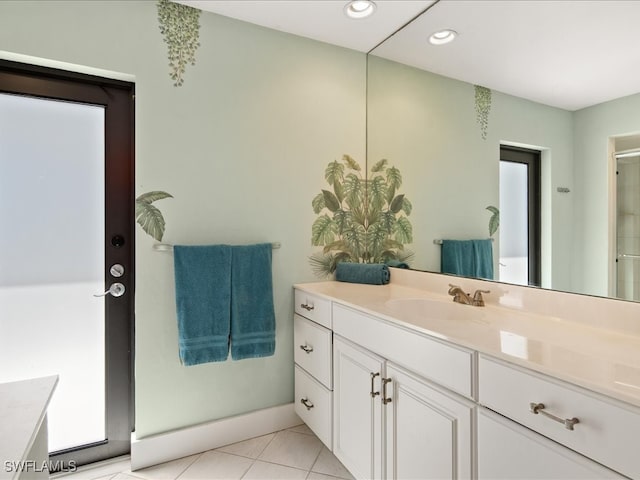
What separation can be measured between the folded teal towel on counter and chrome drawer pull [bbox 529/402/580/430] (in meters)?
1.21

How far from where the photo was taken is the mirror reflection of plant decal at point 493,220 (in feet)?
5.17

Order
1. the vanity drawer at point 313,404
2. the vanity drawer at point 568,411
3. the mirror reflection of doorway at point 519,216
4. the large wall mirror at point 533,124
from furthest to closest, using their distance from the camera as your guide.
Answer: the vanity drawer at point 313,404 < the mirror reflection of doorway at point 519,216 < the large wall mirror at point 533,124 < the vanity drawer at point 568,411

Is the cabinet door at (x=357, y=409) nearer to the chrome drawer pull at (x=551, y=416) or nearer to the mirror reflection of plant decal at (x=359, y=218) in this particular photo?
the chrome drawer pull at (x=551, y=416)

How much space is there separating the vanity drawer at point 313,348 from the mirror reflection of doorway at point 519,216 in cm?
87

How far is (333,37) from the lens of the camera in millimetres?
2025

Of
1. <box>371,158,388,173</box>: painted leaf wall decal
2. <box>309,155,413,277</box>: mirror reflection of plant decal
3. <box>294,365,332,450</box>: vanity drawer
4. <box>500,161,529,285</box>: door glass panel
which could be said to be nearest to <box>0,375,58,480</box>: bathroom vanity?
<box>294,365,332,450</box>: vanity drawer

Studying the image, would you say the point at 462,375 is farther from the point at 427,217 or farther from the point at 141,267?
the point at 141,267

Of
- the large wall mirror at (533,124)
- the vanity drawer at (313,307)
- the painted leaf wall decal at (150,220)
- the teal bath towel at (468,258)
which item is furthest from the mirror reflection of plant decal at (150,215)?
the teal bath towel at (468,258)

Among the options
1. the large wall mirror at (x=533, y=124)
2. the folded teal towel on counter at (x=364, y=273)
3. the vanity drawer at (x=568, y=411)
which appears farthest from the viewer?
the folded teal towel on counter at (x=364, y=273)

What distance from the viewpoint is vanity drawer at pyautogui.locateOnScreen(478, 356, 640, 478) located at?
67 cm

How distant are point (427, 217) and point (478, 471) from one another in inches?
49.9

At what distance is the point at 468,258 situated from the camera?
1691mm

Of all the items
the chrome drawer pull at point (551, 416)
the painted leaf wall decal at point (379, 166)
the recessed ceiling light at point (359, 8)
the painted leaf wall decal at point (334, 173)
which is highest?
the recessed ceiling light at point (359, 8)

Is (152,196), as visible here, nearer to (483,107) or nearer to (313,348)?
(313,348)
